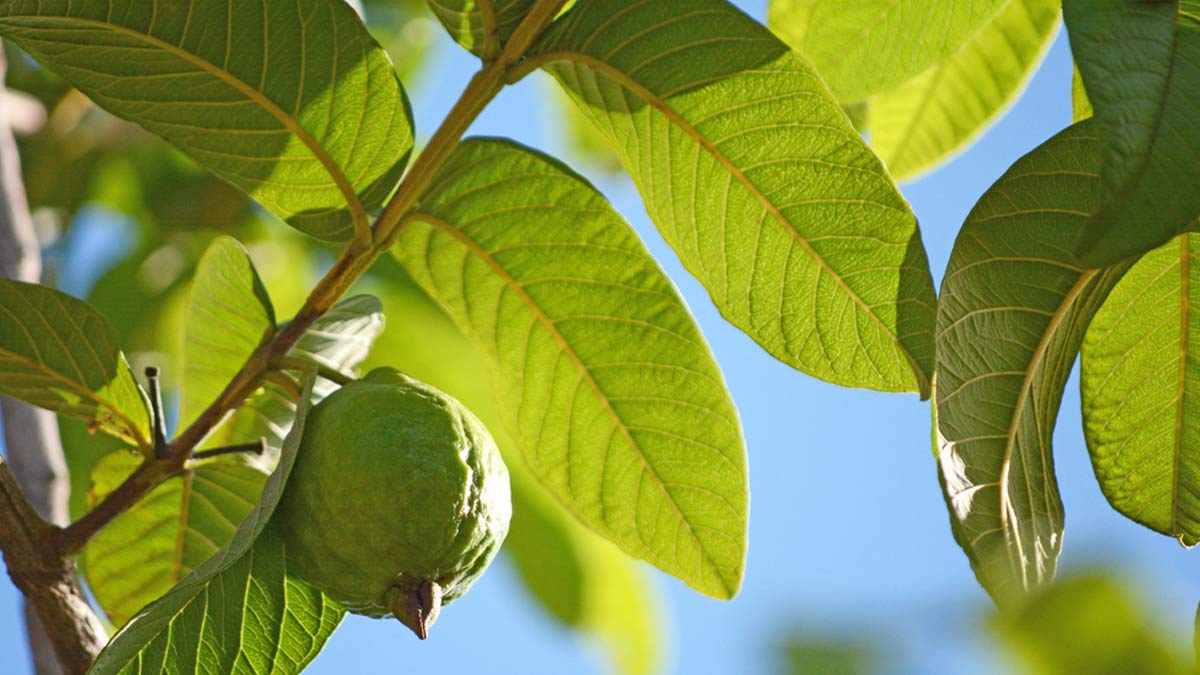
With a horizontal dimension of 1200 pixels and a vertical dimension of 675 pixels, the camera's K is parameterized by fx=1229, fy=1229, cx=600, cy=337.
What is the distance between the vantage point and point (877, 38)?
142 cm

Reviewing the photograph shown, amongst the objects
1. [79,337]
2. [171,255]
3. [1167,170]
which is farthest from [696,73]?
[171,255]

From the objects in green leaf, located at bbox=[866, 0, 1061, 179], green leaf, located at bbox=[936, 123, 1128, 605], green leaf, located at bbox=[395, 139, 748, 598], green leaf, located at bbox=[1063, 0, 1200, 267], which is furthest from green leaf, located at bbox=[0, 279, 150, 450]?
green leaf, located at bbox=[866, 0, 1061, 179]

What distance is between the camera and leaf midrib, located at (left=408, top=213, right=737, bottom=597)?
48.1 inches

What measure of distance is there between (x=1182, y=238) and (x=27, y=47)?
996 mm

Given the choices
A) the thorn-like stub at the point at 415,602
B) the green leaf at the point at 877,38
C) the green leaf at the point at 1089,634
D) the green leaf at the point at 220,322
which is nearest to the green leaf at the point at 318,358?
the green leaf at the point at 220,322

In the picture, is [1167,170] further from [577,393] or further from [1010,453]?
[577,393]

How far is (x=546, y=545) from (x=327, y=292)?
112 cm

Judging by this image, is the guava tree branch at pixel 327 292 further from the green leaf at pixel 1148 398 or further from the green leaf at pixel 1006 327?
the green leaf at pixel 1148 398

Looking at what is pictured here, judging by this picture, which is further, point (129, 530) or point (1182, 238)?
point (129, 530)

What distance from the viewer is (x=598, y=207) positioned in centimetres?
120

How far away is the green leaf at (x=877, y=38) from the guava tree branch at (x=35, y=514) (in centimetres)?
98

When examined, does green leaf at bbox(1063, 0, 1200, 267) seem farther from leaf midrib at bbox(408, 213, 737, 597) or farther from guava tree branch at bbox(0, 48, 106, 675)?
guava tree branch at bbox(0, 48, 106, 675)

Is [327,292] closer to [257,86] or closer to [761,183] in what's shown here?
[257,86]

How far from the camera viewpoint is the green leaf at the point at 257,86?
1.04 meters
